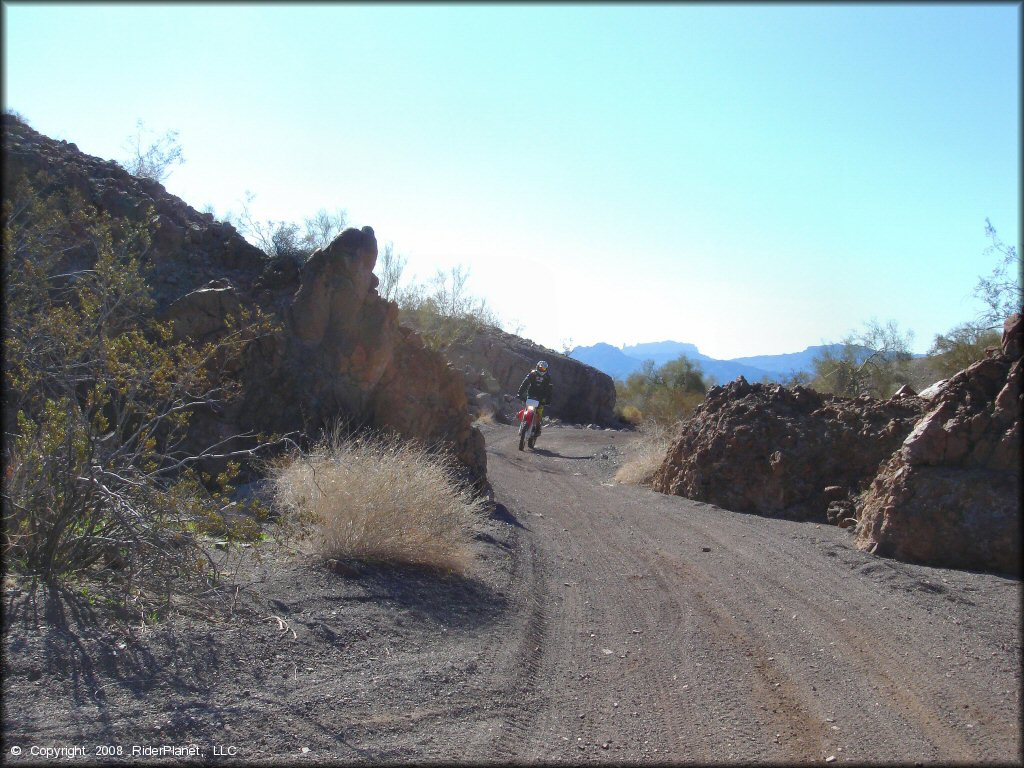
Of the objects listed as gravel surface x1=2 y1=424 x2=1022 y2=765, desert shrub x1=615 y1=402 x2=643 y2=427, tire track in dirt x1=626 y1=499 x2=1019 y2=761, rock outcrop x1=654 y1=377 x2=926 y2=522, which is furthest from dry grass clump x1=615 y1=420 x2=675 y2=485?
desert shrub x1=615 y1=402 x2=643 y2=427

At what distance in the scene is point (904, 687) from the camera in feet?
16.6

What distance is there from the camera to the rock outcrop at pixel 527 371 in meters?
35.9

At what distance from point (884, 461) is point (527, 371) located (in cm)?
2843

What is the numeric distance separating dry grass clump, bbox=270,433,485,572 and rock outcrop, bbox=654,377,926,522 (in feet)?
18.2

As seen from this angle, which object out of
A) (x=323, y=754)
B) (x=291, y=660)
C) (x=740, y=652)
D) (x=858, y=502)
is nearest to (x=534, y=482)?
(x=858, y=502)

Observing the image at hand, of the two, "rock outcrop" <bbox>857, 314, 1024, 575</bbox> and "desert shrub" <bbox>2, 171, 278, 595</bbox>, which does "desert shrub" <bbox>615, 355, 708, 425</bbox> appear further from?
"desert shrub" <bbox>2, 171, 278, 595</bbox>

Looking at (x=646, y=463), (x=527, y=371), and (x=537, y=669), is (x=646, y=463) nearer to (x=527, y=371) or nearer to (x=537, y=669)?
(x=537, y=669)

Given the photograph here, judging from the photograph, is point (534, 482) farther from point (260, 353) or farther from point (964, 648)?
point (964, 648)

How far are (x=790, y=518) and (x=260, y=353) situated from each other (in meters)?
7.12

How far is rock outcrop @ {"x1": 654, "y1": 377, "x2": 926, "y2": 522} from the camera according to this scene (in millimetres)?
10945

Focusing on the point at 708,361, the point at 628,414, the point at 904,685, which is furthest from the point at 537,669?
the point at 708,361

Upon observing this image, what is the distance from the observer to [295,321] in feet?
34.0

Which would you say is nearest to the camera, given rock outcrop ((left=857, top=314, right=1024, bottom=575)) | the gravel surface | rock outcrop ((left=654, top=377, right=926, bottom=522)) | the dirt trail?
the gravel surface

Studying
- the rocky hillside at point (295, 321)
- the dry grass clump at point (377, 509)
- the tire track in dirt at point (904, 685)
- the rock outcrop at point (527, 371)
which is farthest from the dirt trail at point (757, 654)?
the rock outcrop at point (527, 371)
